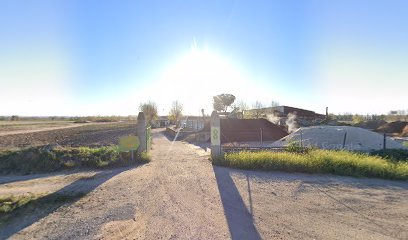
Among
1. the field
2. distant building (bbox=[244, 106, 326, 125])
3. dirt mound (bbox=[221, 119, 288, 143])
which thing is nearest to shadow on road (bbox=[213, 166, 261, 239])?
the field

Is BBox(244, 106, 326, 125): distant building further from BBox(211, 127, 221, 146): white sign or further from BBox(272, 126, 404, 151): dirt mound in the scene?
BBox(211, 127, 221, 146): white sign

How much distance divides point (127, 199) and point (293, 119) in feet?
110

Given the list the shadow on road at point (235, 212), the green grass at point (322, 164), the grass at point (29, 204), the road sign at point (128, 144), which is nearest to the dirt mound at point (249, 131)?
the road sign at point (128, 144)

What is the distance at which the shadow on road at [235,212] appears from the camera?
208 inches

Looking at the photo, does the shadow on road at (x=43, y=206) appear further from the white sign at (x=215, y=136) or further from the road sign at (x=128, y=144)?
the white sign at (x=215, y=136)

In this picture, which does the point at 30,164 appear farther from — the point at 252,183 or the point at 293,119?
the point at 293,119

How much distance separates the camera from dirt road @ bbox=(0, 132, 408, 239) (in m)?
5.37

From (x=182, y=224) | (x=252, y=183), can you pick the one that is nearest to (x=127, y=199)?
(x=182, y=224)

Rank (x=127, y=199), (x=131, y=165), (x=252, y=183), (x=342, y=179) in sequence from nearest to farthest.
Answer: (x=127, y=199), (x=252, y=183), (x=342, y=179), (x=131, y=165)

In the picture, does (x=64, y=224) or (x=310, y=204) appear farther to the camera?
(x=310, y=204)

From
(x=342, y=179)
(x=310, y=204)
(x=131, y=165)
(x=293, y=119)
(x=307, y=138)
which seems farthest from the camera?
(x=293, y=119)

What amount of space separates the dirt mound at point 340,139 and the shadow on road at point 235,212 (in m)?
9.03

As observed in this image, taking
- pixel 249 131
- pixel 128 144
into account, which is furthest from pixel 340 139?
pixel 128 144

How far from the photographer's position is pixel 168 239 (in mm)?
5102
